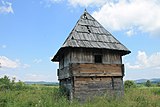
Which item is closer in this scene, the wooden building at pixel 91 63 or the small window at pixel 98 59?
the wooden building at pixel 91 63

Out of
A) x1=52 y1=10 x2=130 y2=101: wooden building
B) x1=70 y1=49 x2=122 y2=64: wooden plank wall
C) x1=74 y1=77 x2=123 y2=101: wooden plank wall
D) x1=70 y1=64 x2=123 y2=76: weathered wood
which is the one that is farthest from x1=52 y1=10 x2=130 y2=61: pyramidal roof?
x1=74 y1=77 x2=123 y2=101: wooden plank wall

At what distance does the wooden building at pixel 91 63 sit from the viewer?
1458 cm

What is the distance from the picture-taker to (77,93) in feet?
47.3

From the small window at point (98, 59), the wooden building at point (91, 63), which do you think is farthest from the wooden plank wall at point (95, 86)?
the small window at point (98, 59)

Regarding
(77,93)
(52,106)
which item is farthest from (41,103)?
(77,93)

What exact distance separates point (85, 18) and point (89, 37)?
2.49 metres

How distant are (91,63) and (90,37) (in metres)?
1.99

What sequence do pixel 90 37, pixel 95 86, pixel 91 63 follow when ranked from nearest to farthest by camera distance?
pixel 95 86 < pixel 91 63 < pixel 90 37

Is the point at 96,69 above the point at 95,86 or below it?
above

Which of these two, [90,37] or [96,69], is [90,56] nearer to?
[96,69]

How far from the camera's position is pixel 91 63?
15.2m

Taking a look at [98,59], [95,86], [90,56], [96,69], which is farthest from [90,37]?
[95,86]

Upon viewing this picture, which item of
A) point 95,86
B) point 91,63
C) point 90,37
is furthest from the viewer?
point 90,37

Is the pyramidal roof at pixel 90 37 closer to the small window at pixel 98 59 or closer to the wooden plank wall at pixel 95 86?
the small window at pixel 98 59
